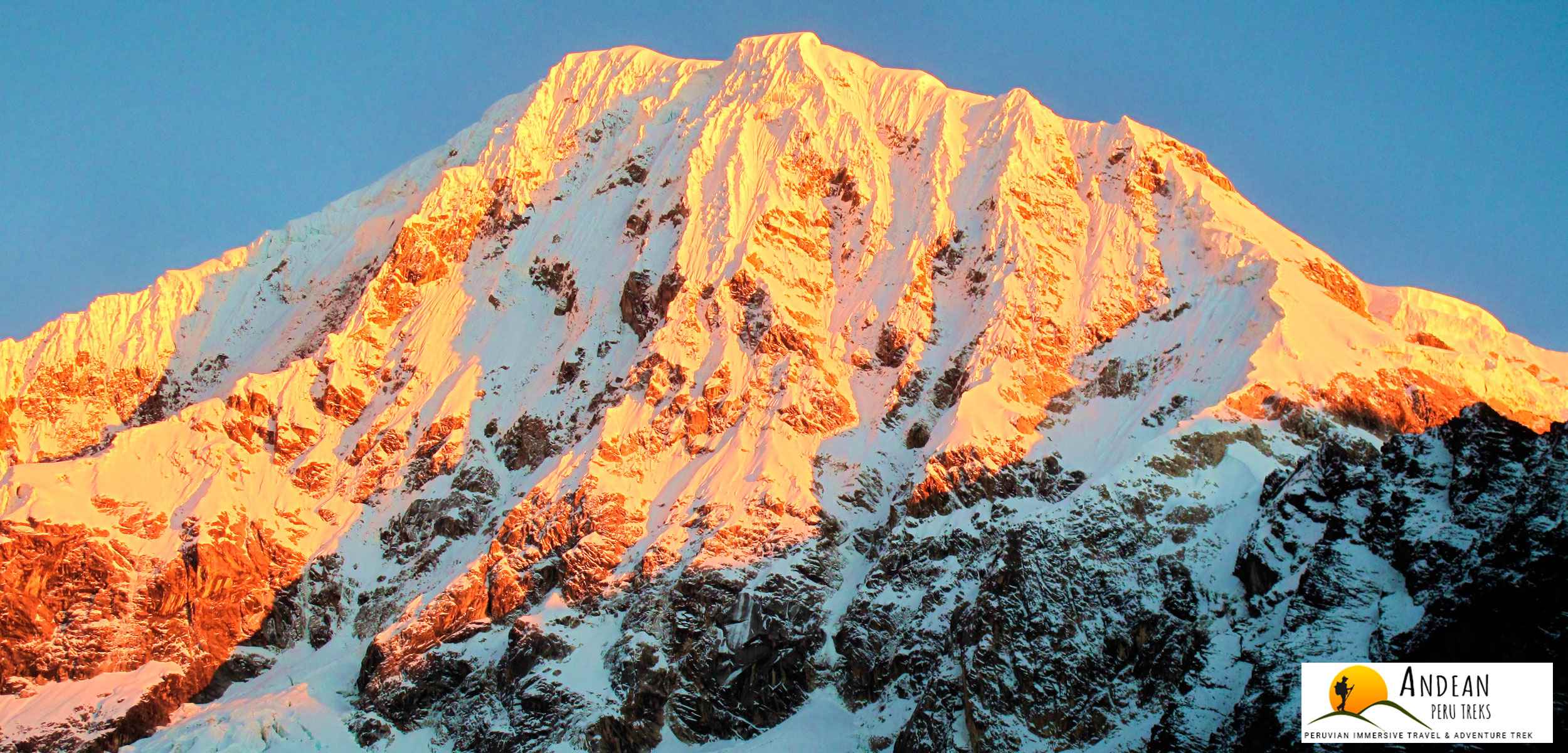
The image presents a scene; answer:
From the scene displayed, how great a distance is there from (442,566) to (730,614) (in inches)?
1613

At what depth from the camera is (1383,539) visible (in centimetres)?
12744

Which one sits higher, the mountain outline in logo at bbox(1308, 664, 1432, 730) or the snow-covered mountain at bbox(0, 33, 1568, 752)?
the snow-covered mountain at bbox(0, 33, 1568, 752)

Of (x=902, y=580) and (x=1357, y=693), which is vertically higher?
(x=902, y=580)

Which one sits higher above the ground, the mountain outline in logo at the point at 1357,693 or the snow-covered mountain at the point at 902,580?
the snow-covered mountain at the point at 902,580

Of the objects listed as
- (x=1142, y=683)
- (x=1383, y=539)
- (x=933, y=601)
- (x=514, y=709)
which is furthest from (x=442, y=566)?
(x=1383, y=539)

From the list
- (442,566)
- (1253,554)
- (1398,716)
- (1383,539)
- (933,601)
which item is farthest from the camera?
(442,566)

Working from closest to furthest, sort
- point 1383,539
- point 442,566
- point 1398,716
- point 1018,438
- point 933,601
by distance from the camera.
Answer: point 1398,716 < point 1383,539 < point 933,601 < point 1018,438 < point 442,566

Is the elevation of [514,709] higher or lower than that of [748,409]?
lower

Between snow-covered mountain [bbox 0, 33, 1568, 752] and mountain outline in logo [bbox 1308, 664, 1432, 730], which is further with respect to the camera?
snow-covered mountain [bbox 0, 33, 1568, 752]

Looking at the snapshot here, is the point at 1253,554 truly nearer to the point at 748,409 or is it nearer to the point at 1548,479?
the point at 1548,479

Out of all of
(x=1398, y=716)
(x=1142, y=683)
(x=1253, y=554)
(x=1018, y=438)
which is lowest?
(x=1398, y=716)

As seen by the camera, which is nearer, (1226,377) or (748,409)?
(1226,377)

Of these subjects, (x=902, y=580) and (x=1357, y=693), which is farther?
(x=902, y=580)

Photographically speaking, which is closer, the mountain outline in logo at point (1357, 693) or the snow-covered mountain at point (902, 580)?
the mountain outline in logo at point (1357, 693)
